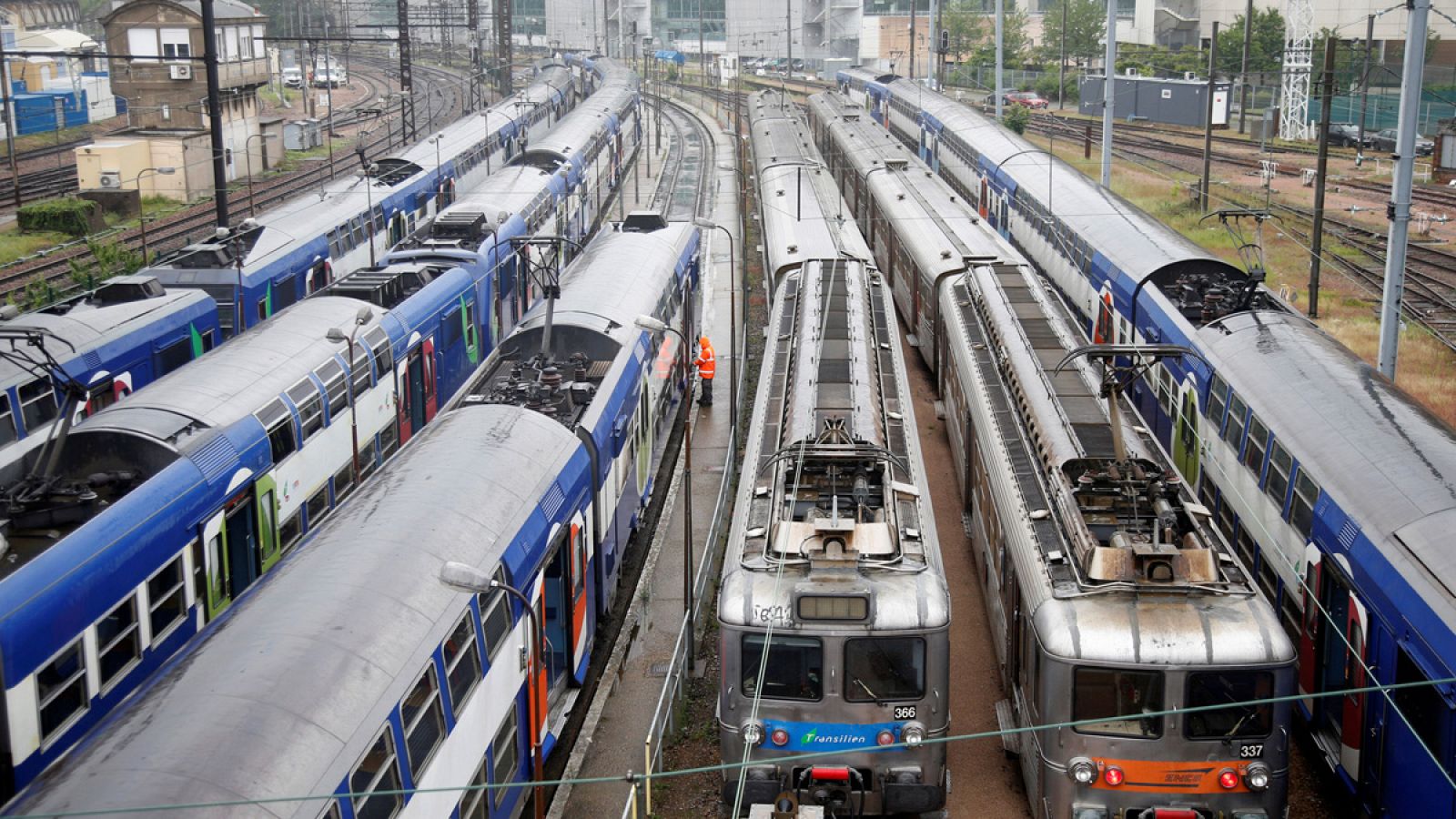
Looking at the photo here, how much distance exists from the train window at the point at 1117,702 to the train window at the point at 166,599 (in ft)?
29.5

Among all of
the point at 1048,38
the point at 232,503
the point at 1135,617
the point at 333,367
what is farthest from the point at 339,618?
the point at 1048,38

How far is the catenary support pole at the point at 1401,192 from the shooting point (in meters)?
21.8

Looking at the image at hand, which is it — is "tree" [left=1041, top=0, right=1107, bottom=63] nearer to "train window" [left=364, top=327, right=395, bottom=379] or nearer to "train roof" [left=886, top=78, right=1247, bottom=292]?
"train roof" [left=886, top=78, right=1247, bottom=292]

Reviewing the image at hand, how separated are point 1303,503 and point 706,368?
1633cm

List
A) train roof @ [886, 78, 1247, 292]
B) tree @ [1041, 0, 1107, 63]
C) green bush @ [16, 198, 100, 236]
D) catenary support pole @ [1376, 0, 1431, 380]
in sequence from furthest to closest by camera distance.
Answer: tree @ [1041, 0, 1107, 63], green bush @ [16, 198, 100, 236], train roof @ [886, 78, 1247, 292], catenary support pole @ [1376, 0, 1431, 380]

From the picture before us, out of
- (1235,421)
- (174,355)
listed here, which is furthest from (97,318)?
(1235,421)

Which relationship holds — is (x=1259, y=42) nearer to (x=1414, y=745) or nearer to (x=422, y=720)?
(x=1414, y=745)

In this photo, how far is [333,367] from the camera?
2059 cm

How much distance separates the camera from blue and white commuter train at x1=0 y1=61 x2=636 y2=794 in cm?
1262

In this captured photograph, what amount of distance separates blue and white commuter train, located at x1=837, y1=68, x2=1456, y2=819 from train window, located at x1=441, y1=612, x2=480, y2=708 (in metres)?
7.34

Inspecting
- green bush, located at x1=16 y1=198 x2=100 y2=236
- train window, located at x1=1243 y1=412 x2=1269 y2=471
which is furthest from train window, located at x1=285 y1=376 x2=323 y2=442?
green bush, located at x1=16 y1=198 x2=100 y2=236

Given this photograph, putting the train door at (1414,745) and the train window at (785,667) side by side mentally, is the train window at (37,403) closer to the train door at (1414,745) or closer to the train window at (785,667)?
the train window at (785,667)

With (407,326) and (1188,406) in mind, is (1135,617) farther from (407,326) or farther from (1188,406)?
(407,326)

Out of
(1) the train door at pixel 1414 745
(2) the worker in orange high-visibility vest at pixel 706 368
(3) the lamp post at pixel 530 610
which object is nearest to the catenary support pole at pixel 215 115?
(2) the worker in orange high-visibility vest at pixel 706 368
